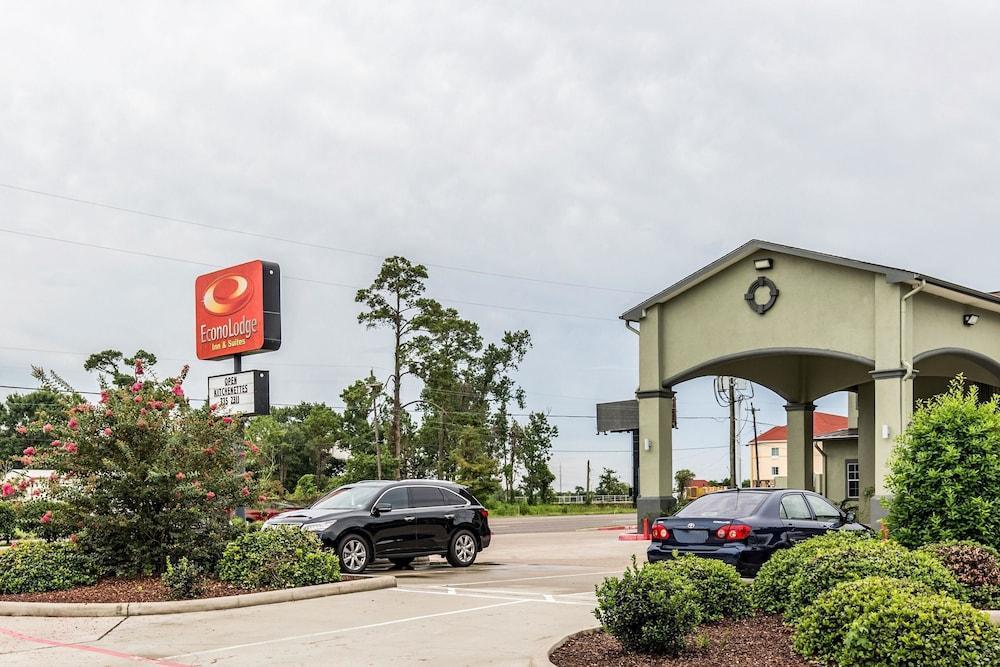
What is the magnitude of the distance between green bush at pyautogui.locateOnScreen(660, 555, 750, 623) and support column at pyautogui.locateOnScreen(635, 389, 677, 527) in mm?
16415

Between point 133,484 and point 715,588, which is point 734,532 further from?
point 133,484

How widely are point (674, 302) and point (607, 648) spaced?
18.6 m

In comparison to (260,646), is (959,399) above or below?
above

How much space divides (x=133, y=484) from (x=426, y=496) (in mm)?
5759

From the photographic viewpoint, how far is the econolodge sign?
81.8ft

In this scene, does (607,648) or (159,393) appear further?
(159,393)

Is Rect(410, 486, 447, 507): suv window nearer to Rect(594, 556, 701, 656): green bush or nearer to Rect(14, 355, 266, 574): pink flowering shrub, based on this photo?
Rect(14, 355, 266, 574): pink flowering shrub

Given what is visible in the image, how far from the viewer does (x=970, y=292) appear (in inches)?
944

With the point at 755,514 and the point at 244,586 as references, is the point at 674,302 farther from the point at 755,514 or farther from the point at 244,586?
the point at 244,586

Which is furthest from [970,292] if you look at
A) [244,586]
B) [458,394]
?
[458,394]

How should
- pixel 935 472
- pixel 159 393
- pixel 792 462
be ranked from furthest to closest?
pixel 792 462 → pixel 159 393 → pixel 935 472

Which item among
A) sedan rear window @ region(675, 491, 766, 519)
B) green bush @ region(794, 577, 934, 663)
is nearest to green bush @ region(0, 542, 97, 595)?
sedan rear window @ region(675, 491, 766, 519)

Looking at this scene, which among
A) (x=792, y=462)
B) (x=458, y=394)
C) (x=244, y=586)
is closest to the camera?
(x=244, y=586)

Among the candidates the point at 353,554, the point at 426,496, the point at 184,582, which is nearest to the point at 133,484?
the point at 184,582
